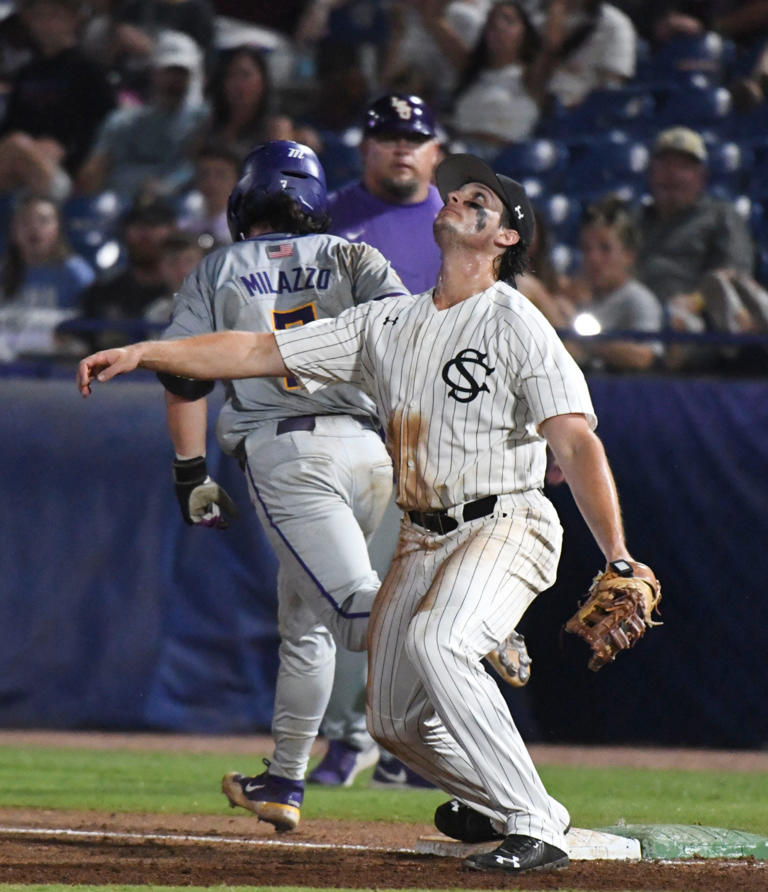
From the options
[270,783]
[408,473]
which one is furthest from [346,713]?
[408,473]

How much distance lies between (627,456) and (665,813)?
7.93 feet

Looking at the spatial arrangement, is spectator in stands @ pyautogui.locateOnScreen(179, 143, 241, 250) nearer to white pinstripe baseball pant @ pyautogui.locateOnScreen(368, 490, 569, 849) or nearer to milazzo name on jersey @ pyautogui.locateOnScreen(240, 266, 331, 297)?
milazzo name on jersey @ pyautogui.locateOnScreen(240, 266, 331, 297)

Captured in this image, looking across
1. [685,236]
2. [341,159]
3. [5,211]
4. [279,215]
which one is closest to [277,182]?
[279,215]

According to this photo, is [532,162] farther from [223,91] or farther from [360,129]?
[223,91]

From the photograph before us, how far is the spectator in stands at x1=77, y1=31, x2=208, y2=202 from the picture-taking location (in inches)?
470

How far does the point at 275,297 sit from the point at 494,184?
1002mm

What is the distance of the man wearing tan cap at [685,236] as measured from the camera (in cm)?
875

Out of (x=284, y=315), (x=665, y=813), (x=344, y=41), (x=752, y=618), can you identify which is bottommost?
(x=665, y=813)

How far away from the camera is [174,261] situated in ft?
31.0

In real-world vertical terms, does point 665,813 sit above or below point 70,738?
above

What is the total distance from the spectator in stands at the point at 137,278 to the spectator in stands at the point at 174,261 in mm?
126

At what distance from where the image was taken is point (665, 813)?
17.9 ft

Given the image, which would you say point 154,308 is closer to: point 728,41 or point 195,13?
point 195,13

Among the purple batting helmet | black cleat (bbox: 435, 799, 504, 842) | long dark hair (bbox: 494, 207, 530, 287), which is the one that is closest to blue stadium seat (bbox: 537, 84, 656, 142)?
the purple batting helmet
